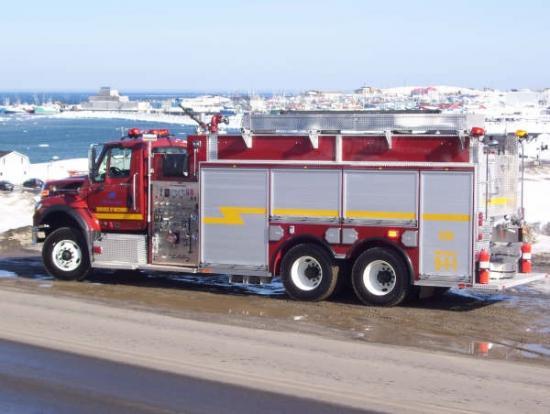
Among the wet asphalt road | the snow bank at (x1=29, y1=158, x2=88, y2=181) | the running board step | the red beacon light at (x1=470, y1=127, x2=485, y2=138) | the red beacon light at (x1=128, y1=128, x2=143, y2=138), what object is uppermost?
the snow bank at (x1=29, y1=158, x2=88, y2=181)

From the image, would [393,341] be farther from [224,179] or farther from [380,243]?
[224,179]

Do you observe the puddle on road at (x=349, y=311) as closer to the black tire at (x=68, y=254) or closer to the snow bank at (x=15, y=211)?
the black tire at (x=68, y=254)

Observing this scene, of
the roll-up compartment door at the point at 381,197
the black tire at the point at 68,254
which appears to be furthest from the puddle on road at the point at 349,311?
the roll-up compartment door at the point at 381,197

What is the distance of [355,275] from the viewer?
15375 millimetres

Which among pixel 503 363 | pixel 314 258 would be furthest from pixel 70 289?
pixel 503 363

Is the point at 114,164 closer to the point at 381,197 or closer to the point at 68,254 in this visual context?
the point at 68,254

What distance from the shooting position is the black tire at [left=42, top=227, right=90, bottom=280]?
17781 mm

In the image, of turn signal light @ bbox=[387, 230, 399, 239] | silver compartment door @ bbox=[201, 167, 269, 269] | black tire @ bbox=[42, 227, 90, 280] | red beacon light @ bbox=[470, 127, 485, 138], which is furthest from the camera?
black tire @ bbox=[42, 227, 90, 280]

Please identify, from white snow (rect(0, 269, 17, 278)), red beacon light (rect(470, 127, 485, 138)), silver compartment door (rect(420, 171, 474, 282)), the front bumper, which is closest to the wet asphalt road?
silver compartment door (rect(420, 171, 474, 282))

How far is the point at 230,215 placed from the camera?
16188mm

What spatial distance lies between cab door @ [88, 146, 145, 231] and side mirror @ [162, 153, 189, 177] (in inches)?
18.4

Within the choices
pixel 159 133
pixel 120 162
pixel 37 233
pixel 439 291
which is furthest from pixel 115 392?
pixel 37 233

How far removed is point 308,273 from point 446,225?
8.23ft

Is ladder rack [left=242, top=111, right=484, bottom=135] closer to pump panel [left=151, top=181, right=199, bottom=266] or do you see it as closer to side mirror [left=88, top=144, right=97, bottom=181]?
Answer: pump panel [left=151, top=181, right=199, bottom=266]
